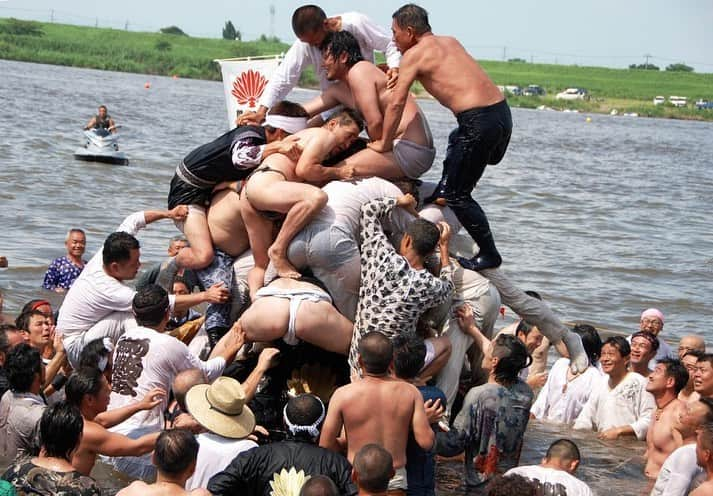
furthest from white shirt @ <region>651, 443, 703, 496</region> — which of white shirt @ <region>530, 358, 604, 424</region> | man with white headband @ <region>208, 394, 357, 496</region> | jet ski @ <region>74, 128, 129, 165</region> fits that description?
jet ski @ <region>74, 128, 129, 165</region>

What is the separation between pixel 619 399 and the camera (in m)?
9.53

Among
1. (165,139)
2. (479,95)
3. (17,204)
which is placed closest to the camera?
(479,95)

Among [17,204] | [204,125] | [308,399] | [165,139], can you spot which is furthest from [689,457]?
[204,125]

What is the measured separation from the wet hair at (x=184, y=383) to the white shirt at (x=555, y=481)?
1952 millimetres

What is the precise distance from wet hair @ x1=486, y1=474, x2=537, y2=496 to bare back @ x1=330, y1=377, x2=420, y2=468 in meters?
1.24

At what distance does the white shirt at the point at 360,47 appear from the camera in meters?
8.33

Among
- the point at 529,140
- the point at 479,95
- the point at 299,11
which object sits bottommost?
the point at 529,140

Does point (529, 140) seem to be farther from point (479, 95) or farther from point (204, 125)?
point (479, 95)

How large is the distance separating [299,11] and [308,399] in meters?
3.21

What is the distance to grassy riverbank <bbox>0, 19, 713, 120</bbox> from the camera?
9281 centimetres

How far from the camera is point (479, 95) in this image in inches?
315

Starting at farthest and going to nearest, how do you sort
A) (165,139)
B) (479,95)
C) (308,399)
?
(165,139) < (479,95) < (308,399)

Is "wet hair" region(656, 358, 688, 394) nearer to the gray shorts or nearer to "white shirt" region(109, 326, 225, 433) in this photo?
the gray shorts

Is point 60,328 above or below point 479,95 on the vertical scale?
below
